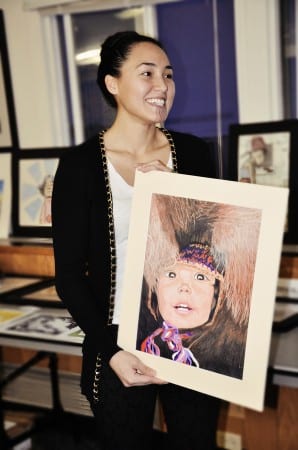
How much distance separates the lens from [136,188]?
2.46 ft

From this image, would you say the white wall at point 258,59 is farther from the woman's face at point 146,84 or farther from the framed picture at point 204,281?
the framed picture at point 204,281

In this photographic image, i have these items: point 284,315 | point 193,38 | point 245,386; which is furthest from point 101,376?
point 193,38

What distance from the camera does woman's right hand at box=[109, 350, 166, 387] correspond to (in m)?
0.79

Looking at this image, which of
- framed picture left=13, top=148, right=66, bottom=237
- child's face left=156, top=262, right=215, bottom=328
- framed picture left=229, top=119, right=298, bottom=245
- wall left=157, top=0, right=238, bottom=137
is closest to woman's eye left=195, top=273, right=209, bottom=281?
child's face left=156, top=262, right=215, bottom=328

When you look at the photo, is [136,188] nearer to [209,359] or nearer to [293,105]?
[209,359]

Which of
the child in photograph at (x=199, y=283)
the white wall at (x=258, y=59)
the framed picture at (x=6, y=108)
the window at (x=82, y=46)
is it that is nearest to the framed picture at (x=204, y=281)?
the child in photograph at (x=199, y=283)

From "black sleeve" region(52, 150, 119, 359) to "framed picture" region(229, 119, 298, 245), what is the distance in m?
0.89

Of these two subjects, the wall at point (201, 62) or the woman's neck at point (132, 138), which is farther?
the wall at point (201, 62)

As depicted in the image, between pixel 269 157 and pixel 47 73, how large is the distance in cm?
107

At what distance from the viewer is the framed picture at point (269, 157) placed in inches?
61.9

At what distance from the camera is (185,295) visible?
0.74m

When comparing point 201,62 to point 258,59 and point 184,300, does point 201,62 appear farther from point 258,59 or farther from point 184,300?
point 184,300

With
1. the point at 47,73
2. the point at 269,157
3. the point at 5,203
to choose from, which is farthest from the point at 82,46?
the point at 269,157

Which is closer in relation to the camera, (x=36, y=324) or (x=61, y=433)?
(x=36, y=324)
